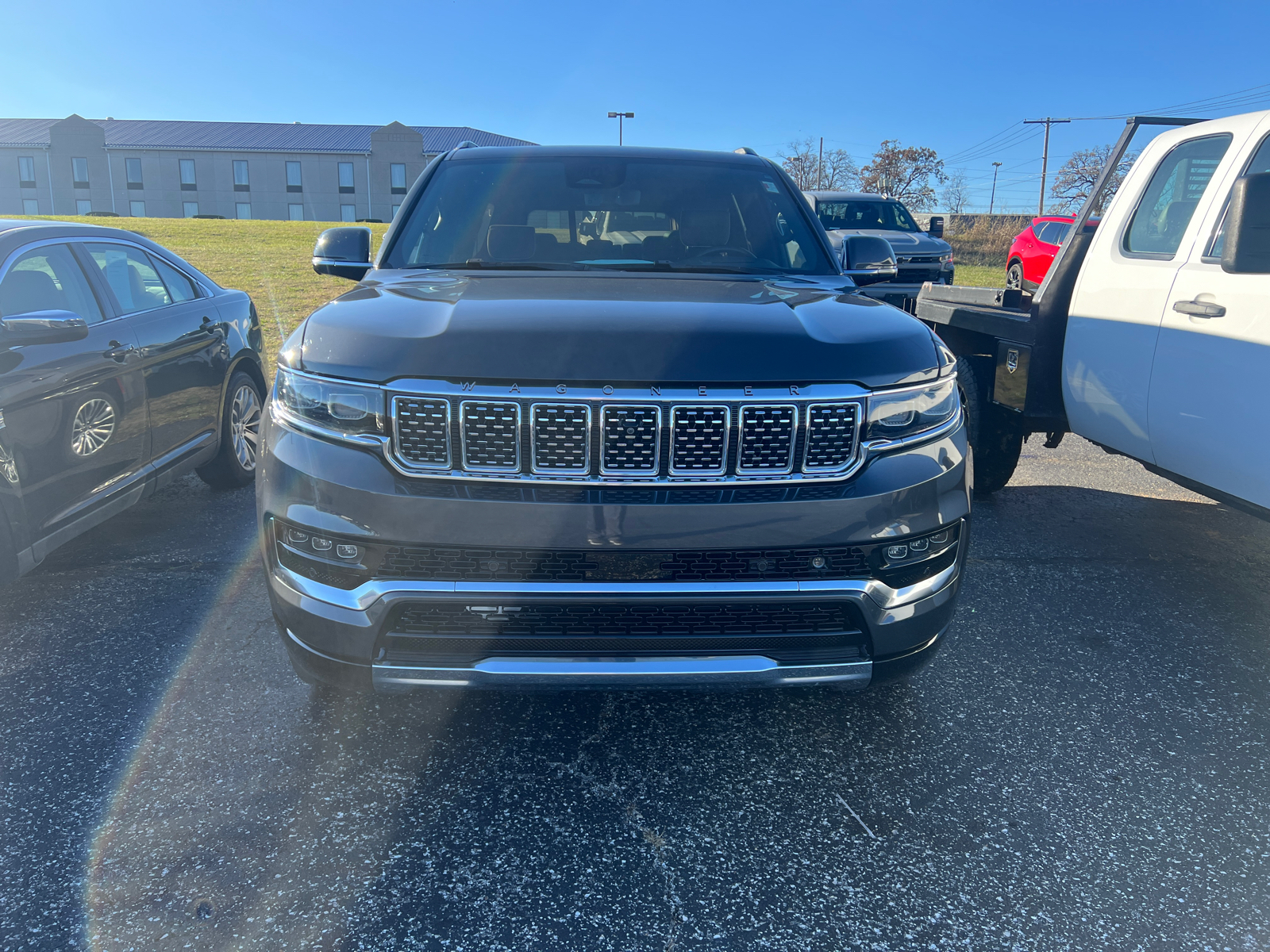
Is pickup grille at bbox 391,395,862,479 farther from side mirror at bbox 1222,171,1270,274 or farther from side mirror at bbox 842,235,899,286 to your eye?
side mirror at bbox 1222,171,1270,274

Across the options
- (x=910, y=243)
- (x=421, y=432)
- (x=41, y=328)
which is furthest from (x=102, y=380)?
(x=910, y=243)

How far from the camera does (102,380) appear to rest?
4.01 m

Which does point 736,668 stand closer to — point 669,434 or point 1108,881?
point 669,434

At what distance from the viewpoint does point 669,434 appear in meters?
2.29

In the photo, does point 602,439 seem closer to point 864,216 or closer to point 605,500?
point 605,500

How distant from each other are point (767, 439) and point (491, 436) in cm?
70

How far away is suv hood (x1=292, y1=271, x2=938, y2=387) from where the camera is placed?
2.31 m

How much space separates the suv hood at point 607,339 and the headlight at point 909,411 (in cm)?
4

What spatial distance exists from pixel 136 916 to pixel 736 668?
1.53 meters

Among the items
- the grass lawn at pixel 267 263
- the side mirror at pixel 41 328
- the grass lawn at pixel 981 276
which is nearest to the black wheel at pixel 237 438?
the side mirror at pixel 41 328

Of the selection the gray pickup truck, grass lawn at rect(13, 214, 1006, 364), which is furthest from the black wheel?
the gray pickup truck

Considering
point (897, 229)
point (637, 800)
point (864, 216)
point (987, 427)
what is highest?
point (864, 216)

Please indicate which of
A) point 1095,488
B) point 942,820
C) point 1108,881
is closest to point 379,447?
point 942,820

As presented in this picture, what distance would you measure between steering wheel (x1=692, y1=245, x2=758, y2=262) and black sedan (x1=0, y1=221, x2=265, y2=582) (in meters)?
2.09
